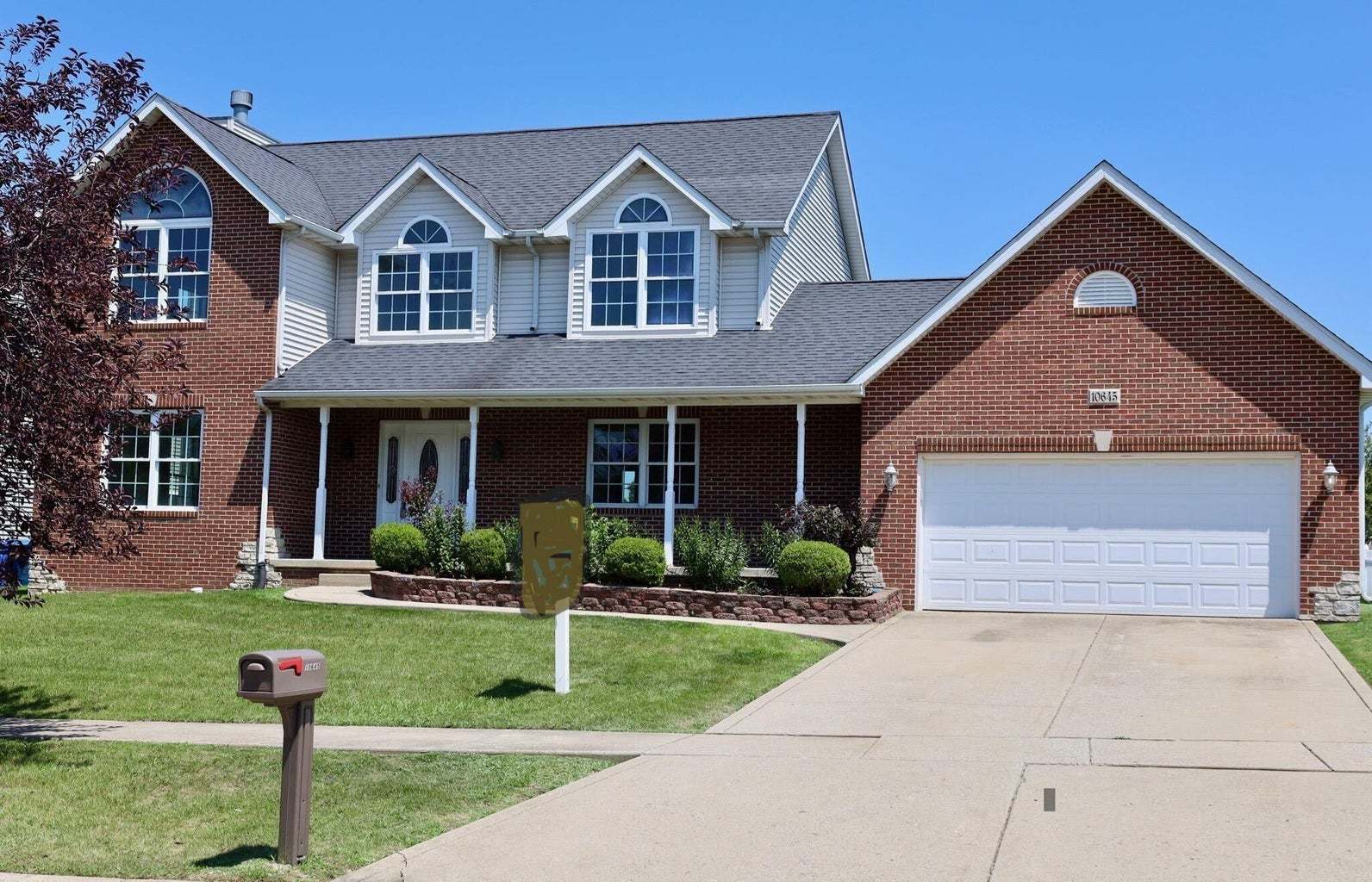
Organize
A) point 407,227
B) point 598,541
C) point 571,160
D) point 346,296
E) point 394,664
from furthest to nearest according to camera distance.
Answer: point 571,160
point 346,296
point 407,227
point 598,541
point 394,664

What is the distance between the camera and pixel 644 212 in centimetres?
2222

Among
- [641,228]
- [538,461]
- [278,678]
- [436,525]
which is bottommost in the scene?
[278,678]

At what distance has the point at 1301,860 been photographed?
6.88 meters

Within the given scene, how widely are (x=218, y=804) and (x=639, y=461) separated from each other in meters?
13.6

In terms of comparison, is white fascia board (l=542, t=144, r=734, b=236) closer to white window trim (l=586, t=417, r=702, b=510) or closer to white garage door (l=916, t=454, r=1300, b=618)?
white window trim (l=586, t=417, r=702, b=510)

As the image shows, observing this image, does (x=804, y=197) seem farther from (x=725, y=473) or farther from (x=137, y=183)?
(x=137, y=183)

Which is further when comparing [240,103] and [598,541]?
[240,103]

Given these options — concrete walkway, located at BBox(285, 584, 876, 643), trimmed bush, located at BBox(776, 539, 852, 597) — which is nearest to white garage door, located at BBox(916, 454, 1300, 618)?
trimmed bush, located at BBox(776, 539, 852, 597)

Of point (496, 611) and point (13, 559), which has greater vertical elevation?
point (13, 559)

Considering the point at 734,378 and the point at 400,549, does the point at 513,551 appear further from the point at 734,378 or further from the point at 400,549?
the point at 734,378

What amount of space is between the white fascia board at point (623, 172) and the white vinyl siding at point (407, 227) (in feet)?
4.61

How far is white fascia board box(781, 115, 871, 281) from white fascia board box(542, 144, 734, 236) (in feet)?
3.44

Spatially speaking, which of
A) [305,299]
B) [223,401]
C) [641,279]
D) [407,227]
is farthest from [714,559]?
[305,299]

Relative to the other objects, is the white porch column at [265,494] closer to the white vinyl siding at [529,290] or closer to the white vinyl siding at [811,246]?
the white vinyl siding at [529,290]
